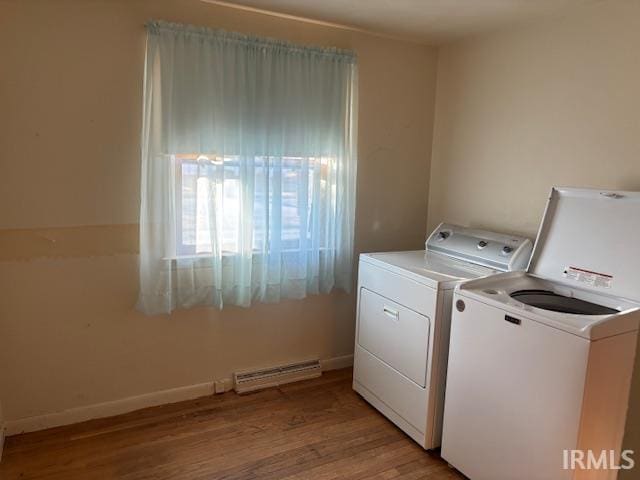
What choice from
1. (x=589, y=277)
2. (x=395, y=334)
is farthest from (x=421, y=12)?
(x=395, y=334)

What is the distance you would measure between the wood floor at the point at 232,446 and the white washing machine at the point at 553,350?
40cm

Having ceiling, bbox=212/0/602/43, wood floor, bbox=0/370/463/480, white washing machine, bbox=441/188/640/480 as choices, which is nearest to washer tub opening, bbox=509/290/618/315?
white washing machine, bbox=441/188/640/480

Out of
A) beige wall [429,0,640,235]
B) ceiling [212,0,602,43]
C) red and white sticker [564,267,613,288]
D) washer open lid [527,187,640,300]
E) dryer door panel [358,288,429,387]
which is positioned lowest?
dryer door panel [358,288,429,387]

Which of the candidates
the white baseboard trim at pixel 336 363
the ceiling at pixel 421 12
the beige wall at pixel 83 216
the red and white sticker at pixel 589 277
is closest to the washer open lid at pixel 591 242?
the red and white sticker at pixel 589 277

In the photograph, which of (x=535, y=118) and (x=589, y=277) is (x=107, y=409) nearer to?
(x=589, y=277)

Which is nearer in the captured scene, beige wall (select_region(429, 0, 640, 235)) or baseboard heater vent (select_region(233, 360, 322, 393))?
beige wall (select_region(429, 0, 640, 235))

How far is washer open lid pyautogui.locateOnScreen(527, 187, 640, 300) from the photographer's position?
199 centimetres

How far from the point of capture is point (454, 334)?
220cm

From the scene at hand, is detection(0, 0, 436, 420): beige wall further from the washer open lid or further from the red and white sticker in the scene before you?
the red and white sticker

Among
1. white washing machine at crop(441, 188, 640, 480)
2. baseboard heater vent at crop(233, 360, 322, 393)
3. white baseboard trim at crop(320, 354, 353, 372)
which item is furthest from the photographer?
white baseboard trim at crop(320, 354, 353, 372)

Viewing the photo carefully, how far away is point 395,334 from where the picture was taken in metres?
2.57

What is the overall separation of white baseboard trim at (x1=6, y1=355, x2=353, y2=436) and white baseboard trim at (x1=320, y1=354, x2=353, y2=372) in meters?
0.80

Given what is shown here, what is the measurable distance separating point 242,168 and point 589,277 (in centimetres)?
184

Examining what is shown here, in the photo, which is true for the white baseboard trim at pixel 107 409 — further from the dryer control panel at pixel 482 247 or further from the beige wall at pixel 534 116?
the beige wall at pixel 534 116
